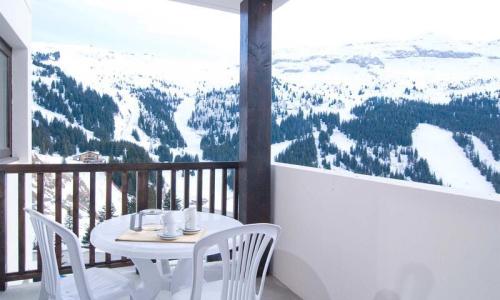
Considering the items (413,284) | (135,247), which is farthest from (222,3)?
(413,284)

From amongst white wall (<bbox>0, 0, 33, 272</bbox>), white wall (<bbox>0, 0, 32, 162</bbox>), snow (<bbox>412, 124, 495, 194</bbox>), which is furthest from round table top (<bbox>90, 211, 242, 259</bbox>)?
white wall (<bbox>0, 0, 32, 162</bbox>)

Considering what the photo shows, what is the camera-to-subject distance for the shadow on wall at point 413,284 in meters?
1.79

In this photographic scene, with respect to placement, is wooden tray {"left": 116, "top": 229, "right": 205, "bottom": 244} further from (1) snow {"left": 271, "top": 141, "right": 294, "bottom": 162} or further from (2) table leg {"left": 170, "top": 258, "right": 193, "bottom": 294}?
(1) snow {"left": 271, "top": 141, "right": 294, "bottom": 162}

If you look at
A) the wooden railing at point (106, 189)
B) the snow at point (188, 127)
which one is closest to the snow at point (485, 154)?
the wooden railing at point (106, 189)

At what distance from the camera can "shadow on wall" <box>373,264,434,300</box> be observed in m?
1.79

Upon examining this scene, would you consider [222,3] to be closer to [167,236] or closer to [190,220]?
[190,220]

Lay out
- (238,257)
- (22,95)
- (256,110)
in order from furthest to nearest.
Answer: (22,95) → (256,110) → (238,257)

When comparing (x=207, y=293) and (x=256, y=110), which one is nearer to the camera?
(x=207, y=293)

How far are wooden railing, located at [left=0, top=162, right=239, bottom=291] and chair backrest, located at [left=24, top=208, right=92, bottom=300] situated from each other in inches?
49.5

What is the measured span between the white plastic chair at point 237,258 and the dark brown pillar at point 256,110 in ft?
5.45

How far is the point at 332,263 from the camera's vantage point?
8.22 feet

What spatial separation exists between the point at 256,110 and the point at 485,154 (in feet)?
6.23

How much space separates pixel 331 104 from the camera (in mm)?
Result: 3316

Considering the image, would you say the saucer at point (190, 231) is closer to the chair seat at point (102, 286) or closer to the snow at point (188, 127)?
the chair seat at point (102, 286)
